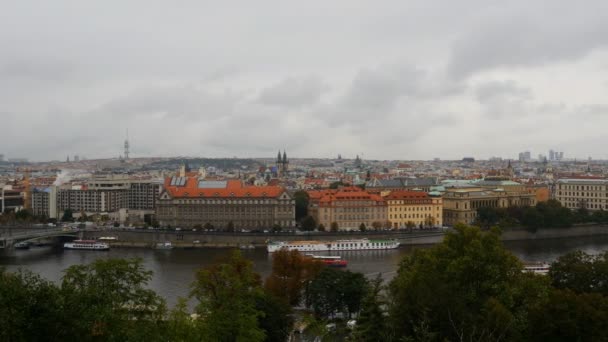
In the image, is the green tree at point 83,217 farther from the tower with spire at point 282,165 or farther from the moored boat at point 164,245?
the tower with spire at point 282,165

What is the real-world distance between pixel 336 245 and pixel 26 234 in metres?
16.9

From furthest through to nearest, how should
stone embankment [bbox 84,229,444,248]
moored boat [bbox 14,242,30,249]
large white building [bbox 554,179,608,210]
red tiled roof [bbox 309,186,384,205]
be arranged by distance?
large white building [bbox 554,179,608,210], red tiled roof [bbox 309,186,384,205], stone embankment [bbox 84,229,444,248], moored boat [bbox 14,242,30,249]

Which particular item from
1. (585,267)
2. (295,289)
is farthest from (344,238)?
(585,267)

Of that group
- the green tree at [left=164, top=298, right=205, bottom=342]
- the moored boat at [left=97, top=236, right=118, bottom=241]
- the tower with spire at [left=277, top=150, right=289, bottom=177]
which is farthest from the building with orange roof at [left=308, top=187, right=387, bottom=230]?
the tower with spire at [left=277, top=150, right=289, bottom=177]

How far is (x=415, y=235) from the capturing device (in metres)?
46.6

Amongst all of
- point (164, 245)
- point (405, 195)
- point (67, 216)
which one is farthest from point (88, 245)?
point (405, 195)

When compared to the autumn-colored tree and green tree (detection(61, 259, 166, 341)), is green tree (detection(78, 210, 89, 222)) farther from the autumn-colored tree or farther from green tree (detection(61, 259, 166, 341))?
green tree (detection(61, 259, 166, 341))

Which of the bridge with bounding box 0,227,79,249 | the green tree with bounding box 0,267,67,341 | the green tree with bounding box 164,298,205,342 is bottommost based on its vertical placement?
the bridge with bounding box 0,227,79,249

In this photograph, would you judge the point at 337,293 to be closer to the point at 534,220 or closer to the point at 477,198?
the point at 534,220

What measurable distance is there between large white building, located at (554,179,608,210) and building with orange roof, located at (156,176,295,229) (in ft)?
81.5

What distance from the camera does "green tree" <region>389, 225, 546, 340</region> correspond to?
51.1 feet

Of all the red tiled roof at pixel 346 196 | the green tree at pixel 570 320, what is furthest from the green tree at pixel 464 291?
the red tiled roof at pixel 346 196

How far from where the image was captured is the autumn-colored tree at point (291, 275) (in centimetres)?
2394

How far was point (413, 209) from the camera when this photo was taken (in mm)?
52250
